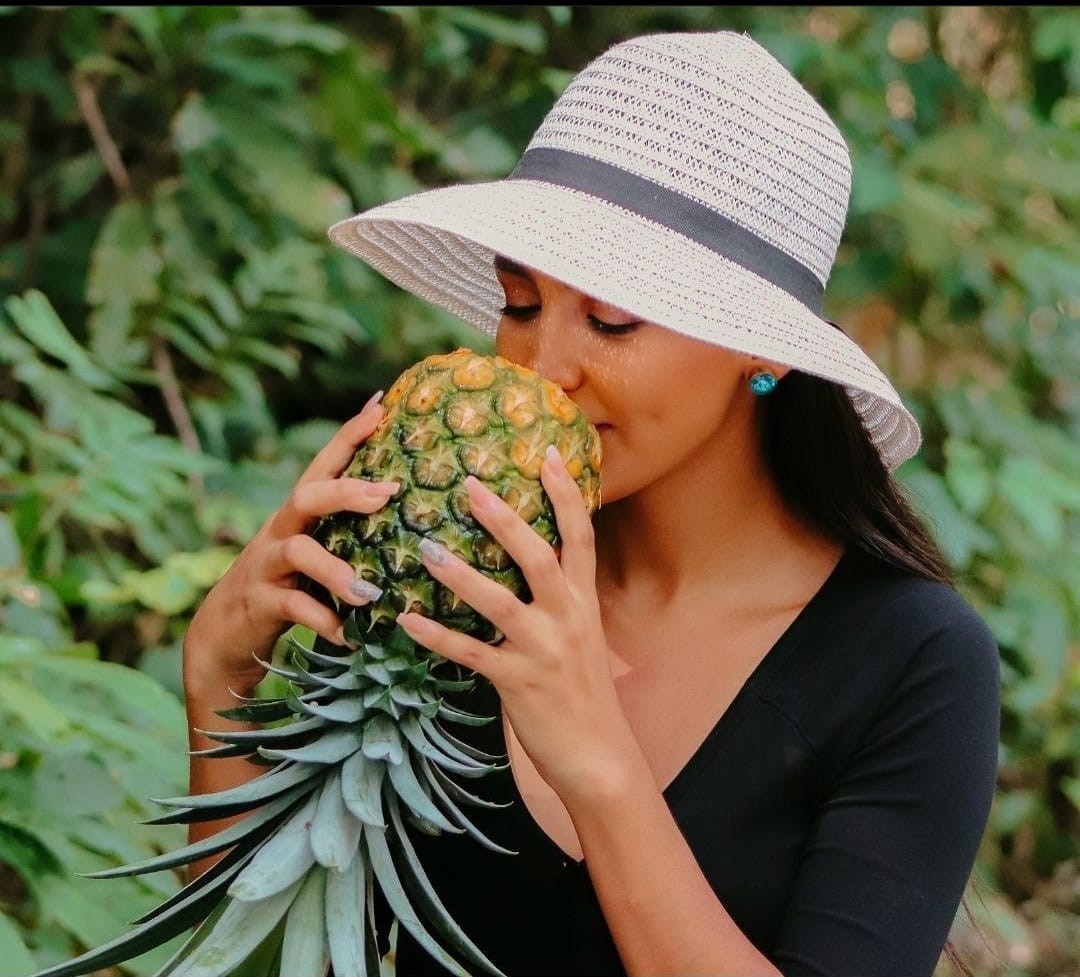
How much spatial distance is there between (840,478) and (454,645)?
791 millimetres

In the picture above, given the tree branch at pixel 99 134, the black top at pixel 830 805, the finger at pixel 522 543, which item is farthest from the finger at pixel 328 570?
the tree branch at pixel 99 134

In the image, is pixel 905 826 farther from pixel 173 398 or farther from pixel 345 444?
pixel 173 398

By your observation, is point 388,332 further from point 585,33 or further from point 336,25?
point 585,33

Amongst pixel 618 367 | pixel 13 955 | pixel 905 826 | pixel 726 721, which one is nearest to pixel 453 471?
pixel 618 367

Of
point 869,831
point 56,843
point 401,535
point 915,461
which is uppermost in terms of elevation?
point 401,535

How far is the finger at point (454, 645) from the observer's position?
4.39ft

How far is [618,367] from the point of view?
1.61m

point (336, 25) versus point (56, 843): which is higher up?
point (336, 25)

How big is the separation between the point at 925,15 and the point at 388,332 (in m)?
2.62

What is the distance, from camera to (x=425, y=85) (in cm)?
484

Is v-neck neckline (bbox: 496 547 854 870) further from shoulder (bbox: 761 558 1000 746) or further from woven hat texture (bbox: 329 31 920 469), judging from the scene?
woven hat texture (bbox: 329 31 920 469)

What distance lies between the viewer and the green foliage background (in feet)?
8.82

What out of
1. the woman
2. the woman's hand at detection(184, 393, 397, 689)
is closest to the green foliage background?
the woman's hand at detection(184, 393, 397, 689)

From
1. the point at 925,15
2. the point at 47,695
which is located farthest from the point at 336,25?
the point at 47,695
